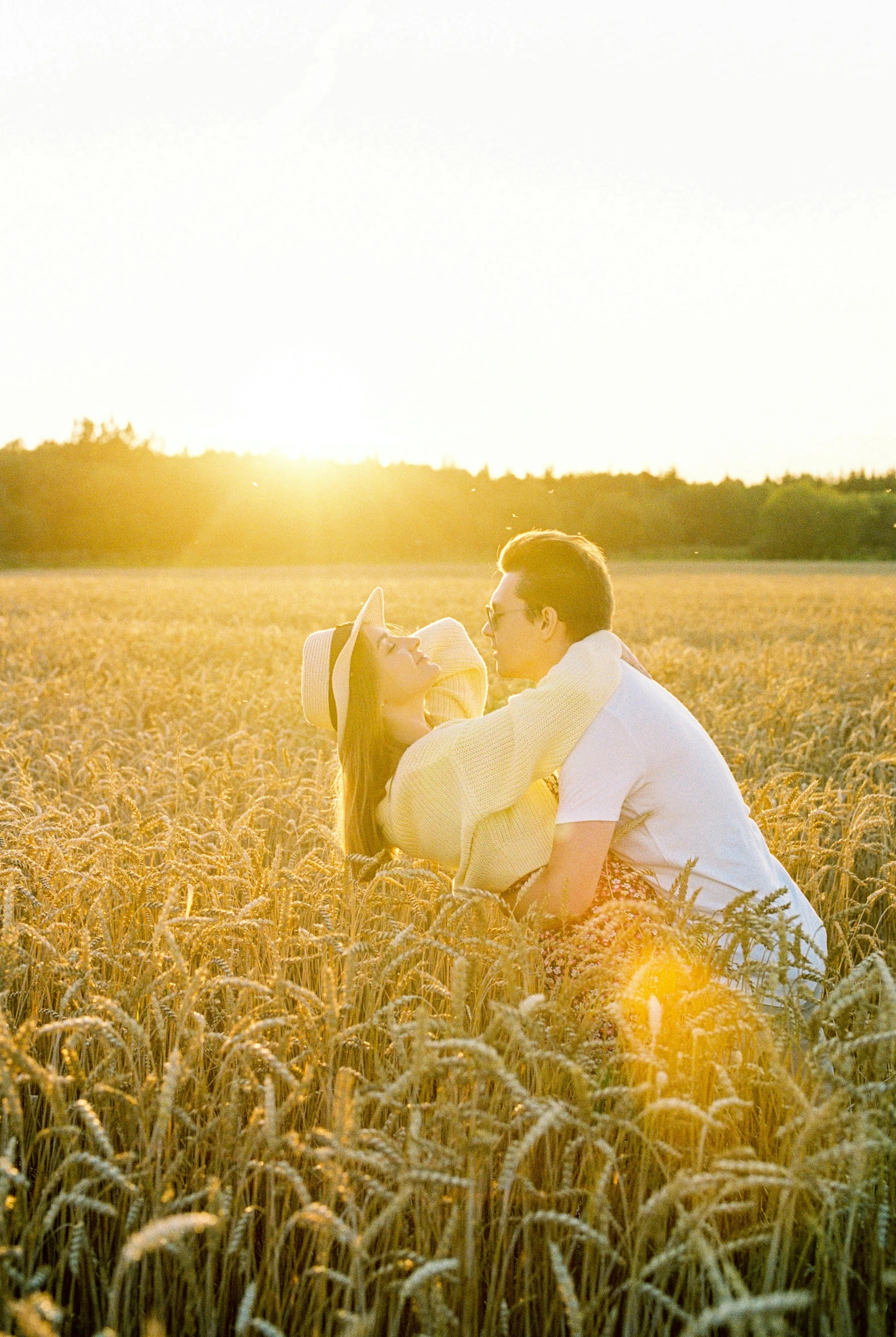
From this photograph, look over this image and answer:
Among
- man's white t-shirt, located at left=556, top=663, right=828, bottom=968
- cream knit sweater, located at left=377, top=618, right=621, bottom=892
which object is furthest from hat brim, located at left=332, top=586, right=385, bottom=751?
man's white t-shirt, located at left=556, top=663, right=828, bottom=968

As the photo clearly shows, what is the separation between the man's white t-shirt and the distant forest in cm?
5449

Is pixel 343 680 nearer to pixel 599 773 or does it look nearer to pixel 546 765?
pixel 546 765

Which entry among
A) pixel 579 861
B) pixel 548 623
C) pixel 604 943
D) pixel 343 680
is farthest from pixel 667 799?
pixel 343 680

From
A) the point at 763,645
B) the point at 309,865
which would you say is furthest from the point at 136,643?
the point at 309,865

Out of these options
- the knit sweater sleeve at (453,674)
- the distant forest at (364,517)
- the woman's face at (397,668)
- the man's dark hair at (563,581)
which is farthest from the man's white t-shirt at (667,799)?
the distant forest at (364,517)

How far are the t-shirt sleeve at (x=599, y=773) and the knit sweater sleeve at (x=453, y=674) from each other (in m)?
1.07

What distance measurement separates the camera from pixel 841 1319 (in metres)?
1.74

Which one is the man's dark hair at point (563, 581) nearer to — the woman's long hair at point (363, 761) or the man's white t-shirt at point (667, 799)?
the man's white t-shirt at point (667, 799)

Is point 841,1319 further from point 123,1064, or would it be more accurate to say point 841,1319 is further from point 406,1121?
point 123,1064

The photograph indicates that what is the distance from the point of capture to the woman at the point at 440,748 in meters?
2.92

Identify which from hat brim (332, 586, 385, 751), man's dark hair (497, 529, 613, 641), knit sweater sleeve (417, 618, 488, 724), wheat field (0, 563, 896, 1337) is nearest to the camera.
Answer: wheat field (0, 563, 896, 1337)

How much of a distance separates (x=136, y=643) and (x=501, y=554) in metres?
9.69

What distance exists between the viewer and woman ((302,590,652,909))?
2916 mm

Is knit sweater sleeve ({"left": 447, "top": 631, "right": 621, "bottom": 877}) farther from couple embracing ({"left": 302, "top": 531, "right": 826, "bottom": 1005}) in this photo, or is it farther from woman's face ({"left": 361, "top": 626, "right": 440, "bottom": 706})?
woman's face ({"left": 361, "top": 626, "right": 440, "bottom": 706})
